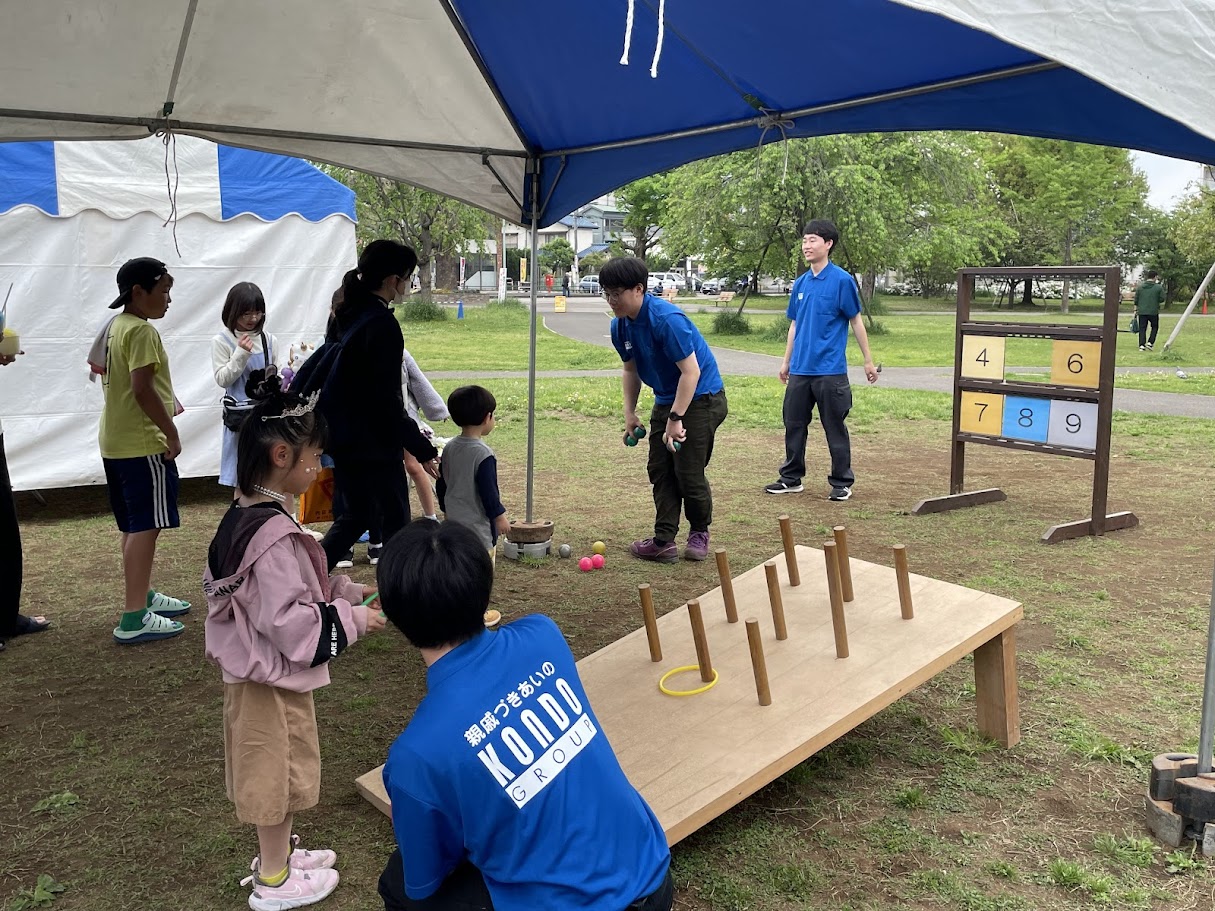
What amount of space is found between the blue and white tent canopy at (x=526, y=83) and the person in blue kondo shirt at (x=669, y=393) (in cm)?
78

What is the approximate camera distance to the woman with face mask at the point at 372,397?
4277 millimetres

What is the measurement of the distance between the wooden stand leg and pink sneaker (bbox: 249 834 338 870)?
95.2 inches

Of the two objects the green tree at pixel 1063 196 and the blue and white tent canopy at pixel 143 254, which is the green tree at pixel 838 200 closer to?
the green tree at pixel 1063 196

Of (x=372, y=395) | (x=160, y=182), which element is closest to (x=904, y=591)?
(x=372, y=395)

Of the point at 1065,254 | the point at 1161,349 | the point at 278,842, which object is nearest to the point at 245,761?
the point at 278,842

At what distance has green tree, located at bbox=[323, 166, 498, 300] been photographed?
104ft

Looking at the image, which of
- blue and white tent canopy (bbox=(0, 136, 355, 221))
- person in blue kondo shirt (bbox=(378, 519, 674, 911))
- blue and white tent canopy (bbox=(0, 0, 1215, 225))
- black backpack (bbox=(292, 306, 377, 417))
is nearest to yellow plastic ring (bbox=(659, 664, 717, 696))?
person in blue kondo shirt (bbox=(378, 519, 674, 911))

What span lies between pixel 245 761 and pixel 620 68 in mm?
3530

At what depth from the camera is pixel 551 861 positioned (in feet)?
6.29

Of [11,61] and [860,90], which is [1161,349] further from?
[11,61]

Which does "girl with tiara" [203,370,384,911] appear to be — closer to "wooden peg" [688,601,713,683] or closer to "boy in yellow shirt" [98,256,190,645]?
"wooden peg" [688,601,713,683]

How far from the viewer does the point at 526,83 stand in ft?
17.3

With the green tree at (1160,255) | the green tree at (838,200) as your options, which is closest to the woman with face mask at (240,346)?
the green tree at (838,200)

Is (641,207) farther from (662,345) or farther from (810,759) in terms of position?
(810,759)
